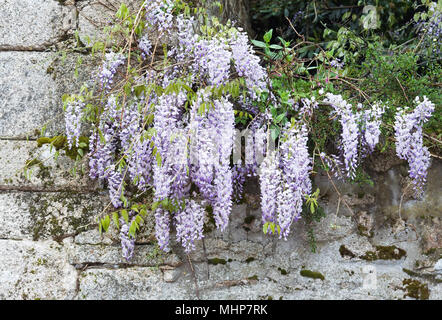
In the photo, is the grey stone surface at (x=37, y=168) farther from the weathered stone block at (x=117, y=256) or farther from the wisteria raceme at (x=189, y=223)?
the wisteria raceme at (x=189, y=223)

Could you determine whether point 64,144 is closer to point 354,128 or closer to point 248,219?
point 248,219

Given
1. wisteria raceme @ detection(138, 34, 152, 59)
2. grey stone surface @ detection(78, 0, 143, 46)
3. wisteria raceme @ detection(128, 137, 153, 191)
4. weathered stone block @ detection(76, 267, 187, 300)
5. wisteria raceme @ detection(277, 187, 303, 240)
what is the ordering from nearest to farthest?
wisteria raceme @ detection(277, 187, 303, 240)
wisteria raceme @ detection(128, 137, 153, 191)
weathered stone block @ detection(76, 267, 187, 300)
wisteria raceme @ detection(138, 34, 152, 59)
grey stone surface @ detection(78, 0, 143, 46)

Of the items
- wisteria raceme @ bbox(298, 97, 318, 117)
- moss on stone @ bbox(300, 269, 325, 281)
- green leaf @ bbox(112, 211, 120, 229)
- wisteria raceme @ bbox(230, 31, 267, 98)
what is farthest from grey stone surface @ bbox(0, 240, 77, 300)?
wisteria raceme @ bbox(298, 97, 318, 117)

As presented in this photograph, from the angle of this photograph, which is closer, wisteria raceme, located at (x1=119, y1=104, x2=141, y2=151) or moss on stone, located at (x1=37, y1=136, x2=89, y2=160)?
wisteria raceme, located at (x1=119, y1=104, x2=141, y2=151)

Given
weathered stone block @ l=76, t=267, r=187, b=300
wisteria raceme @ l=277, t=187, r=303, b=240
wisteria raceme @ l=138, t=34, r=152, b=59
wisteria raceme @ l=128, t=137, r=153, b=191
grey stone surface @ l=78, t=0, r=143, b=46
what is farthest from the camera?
grey stone surface @ l=78, t=0, r=143, b=46

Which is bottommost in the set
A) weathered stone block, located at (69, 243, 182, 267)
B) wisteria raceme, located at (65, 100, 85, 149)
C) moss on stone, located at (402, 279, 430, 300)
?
moss on stone, located at (402, 279, 430, 300)

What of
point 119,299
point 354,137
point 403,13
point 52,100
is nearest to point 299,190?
point 354,137

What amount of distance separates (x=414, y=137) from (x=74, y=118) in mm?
1596

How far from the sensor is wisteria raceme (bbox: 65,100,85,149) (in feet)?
7.24

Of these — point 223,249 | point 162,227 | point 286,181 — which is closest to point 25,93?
point 162,227

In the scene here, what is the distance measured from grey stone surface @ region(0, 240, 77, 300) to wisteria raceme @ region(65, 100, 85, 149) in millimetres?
559

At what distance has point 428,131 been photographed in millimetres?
2203

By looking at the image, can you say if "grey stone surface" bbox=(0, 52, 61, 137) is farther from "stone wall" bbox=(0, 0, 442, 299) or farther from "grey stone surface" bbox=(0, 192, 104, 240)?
"grey stone surface" bbox=(0, 192, 104, 240)

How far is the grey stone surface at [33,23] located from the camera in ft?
8.19
